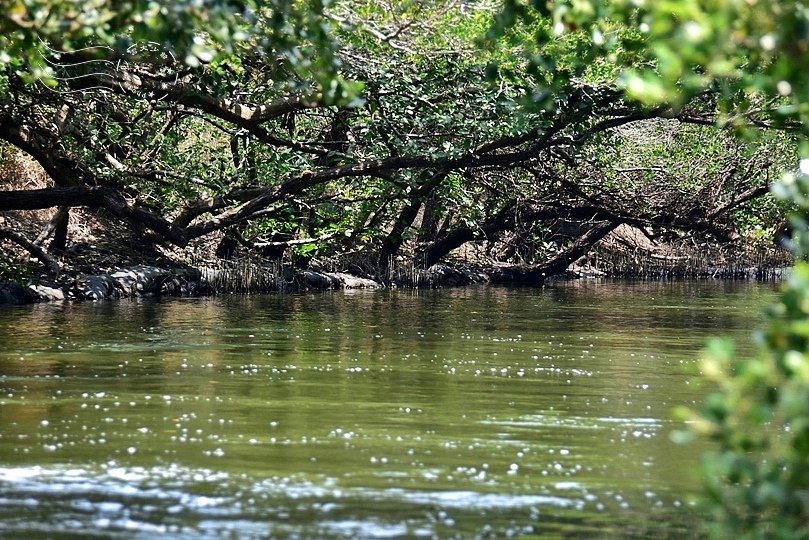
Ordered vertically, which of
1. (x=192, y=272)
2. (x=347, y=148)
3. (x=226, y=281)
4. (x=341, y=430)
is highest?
(x=347, y=148)

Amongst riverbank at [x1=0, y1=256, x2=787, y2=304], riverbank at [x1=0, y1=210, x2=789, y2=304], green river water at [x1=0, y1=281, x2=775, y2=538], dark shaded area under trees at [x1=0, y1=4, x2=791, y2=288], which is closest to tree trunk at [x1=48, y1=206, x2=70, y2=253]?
dark shaded area under trees at [x1=0, y1=4, x2=791, y2=288]

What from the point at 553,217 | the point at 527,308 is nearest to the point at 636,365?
the point at 527,308

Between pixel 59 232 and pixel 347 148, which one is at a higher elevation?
pixel 347 148

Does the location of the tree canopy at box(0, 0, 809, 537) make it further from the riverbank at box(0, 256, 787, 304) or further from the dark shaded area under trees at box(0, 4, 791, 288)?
the riverbank at box(0, 256, 787, 304)

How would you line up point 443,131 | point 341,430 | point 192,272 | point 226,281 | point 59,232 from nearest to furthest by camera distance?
point 341,430 < point 443,131 < point 59,232 < point 192,272 < point 226,281

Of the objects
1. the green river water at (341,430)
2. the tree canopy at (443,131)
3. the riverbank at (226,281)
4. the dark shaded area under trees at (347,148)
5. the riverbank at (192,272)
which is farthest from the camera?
the riverbank at (192,272)

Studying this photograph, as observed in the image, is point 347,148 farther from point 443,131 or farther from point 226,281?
point 226,281

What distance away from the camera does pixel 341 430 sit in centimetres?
920

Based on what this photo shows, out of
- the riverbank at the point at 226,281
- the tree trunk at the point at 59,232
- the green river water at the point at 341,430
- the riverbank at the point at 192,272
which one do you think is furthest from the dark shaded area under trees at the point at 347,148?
the green river water at the point at 341,430

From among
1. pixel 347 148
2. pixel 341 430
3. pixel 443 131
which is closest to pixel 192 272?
pixel 347 148

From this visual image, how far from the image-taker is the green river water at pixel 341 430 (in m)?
6.59

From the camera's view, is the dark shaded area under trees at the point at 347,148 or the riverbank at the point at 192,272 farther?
the riverbank at the point at 192,272

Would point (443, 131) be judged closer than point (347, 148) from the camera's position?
Yes

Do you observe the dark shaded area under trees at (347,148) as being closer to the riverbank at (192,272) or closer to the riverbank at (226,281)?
the riverbank at (192,272)
